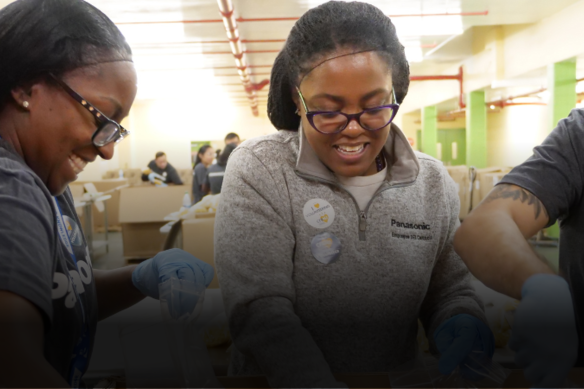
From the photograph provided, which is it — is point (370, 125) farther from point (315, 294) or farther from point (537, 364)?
point (537, 364)

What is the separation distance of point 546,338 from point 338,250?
43 centimetres

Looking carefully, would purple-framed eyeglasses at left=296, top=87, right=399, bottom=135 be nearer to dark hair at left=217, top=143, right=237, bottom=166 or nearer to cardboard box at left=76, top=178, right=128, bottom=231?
dark hair at left=217, top=143, right=237, bottom=166

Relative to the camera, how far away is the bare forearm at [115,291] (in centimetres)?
105

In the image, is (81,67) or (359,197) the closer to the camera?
(81,67)

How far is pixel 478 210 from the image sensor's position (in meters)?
0.89

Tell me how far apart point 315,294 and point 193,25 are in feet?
20.0

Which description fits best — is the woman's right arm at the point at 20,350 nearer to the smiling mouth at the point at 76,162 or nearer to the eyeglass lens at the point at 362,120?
the smiling mouth at the point at 76,162

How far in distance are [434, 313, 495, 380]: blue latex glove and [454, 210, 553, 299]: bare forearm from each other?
5.0 inches

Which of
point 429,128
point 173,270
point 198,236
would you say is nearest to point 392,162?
point 173,270

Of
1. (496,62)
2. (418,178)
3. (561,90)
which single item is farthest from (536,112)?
(418,178)

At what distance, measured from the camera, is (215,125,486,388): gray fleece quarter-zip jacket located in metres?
0.87

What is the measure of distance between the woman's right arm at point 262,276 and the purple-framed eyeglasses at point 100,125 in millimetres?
249

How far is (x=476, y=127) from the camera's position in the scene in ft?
30.8

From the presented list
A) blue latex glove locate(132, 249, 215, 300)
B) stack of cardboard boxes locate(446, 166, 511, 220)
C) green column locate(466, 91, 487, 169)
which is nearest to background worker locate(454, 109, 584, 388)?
blue latex glove locate(132, 249, 215, 300)
